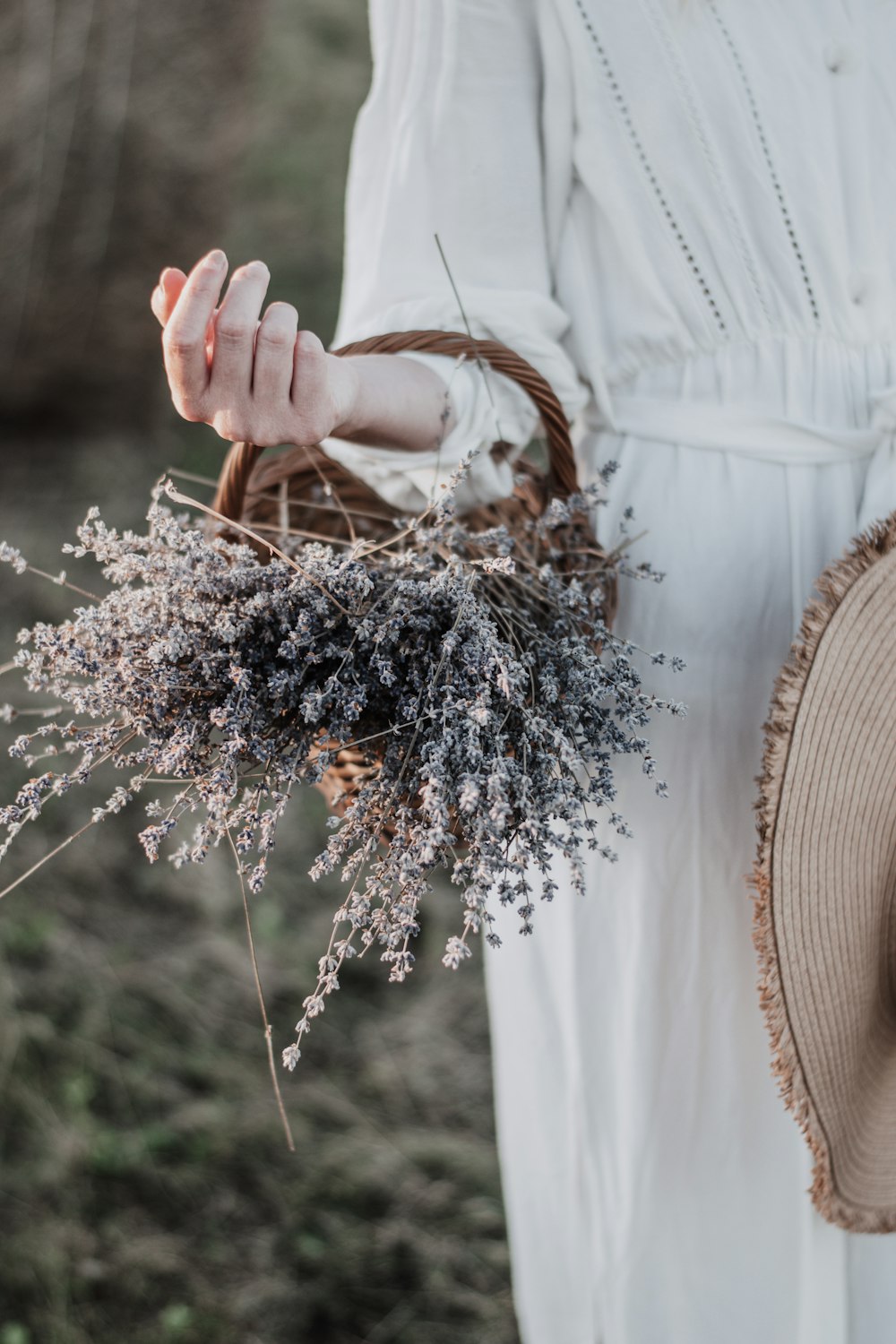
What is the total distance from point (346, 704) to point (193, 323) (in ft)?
0.81

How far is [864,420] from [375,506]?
45cm

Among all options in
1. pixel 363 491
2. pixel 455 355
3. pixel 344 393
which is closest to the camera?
pixel 344 393

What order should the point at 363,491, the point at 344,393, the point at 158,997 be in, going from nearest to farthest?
the point at 344,393 → the point at 363,491 → the point at 158,997

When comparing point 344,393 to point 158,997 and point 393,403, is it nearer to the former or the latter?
point 393,403

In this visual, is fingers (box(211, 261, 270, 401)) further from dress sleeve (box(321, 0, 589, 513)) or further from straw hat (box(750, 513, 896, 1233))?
straw hat (box(750, 513, 896, 1233))

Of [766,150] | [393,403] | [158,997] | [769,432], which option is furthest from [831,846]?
[158,997]

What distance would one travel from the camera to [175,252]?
12.1ft

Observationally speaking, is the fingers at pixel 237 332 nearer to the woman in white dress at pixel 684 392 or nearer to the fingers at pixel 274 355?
the fingers at pixel 274 355

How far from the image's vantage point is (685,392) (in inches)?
36.3

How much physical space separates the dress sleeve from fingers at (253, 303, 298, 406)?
0.75 feet

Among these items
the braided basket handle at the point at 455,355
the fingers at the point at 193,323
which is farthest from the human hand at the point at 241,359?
the braided basket handle at the point at 455,355

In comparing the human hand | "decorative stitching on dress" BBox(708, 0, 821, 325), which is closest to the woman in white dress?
"decorative stitching on dress" BBox(708, 0, 821, 325)

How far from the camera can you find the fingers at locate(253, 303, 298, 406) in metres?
0.65

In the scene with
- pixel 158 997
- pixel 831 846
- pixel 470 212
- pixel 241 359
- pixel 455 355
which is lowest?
pixel 158 997
